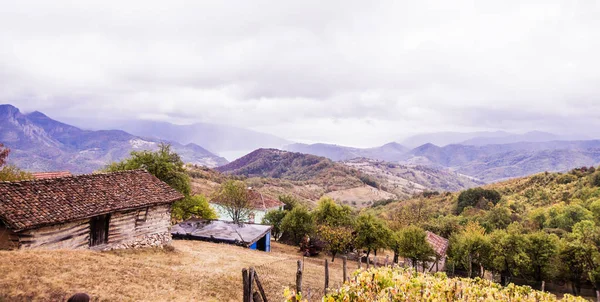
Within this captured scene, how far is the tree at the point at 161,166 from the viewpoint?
110ft

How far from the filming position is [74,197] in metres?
19.0

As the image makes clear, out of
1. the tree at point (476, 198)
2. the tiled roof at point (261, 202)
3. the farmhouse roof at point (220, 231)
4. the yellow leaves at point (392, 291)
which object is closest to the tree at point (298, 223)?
the farmhouse roof at point (220, 231)

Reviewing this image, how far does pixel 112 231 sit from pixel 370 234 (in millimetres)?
23412

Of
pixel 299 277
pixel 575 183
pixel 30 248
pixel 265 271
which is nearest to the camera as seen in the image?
pixel 299 277

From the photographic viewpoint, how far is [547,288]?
29.1m

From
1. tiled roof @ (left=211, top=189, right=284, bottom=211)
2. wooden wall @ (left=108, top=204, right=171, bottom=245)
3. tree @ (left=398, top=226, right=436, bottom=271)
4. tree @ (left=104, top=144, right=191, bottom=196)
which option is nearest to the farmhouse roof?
tree @ (left=104, top=144, right=191, bottom=196)

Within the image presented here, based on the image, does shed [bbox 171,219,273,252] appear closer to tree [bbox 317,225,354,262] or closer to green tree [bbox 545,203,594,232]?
tree [bbox 317,225,354,262]

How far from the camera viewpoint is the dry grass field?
11500 mm

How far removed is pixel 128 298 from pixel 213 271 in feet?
21.6

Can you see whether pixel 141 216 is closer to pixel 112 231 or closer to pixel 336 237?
pixel 112 231

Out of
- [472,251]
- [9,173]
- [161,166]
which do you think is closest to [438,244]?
[472,251]

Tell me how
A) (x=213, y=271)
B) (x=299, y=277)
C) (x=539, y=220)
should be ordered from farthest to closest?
1. (x=539, y=220)
2. (x=213, y=271)
3. (x=299, y=277)

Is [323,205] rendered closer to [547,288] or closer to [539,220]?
[547,288]

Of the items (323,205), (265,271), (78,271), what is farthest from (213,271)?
(323,205)
